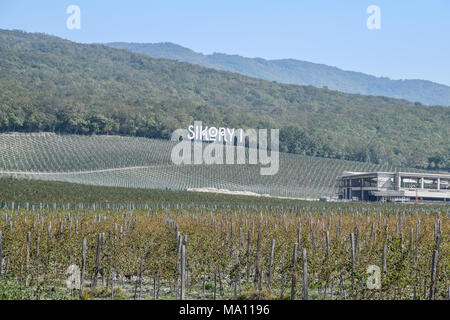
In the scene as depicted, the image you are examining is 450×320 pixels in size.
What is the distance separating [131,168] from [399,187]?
1512 inches

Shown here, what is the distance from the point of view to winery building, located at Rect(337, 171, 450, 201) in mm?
80625

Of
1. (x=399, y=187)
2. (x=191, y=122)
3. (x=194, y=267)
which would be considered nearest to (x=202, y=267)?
(x=194, y=267)

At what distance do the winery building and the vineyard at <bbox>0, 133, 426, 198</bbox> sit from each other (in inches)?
335

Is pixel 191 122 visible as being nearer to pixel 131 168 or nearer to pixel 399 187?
pixel 131 168

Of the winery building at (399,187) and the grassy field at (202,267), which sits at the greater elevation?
the grassy field at (202,267)

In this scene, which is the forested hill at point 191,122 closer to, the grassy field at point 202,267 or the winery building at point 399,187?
the winery building at point 399,187

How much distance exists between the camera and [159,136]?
119812 mm

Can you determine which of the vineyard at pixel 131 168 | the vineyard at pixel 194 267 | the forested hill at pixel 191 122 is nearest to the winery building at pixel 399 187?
the vineyard at pixel 131 168

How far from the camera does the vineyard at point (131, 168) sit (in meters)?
83.5

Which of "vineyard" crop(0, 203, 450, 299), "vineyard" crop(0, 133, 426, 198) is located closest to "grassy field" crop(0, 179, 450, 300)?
"vineyard" crop(0, 203, 450, 299)

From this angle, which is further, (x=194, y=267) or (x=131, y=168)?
(x=131, y=168)

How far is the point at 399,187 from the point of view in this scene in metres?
83.1

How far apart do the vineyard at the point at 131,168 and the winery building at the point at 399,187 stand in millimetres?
8511

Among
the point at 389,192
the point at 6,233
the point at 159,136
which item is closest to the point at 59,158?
the point at 159,136
